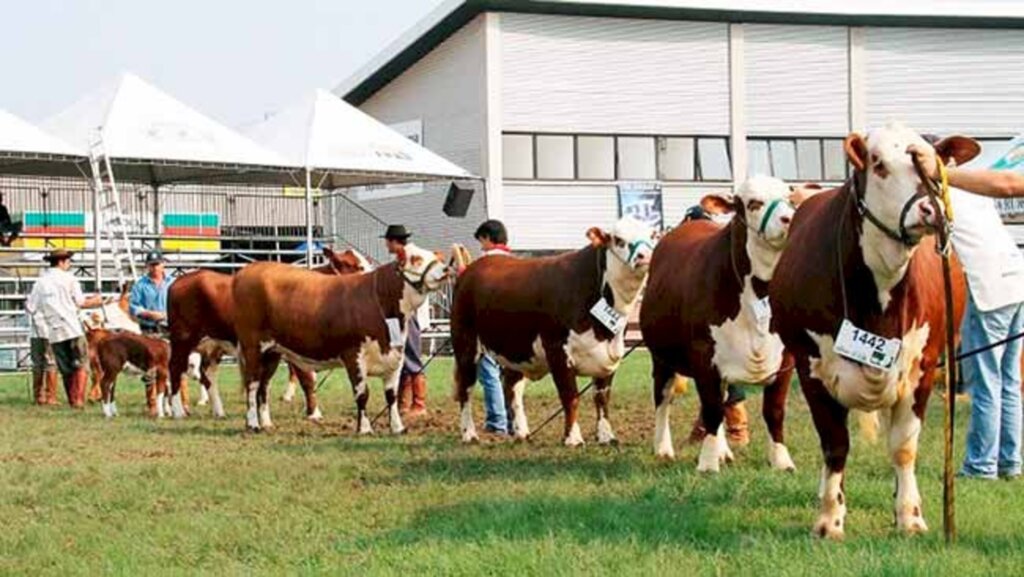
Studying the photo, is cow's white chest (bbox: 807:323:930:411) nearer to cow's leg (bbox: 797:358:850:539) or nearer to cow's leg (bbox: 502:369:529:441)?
cow's leg (bbox: 797:358:850:539)

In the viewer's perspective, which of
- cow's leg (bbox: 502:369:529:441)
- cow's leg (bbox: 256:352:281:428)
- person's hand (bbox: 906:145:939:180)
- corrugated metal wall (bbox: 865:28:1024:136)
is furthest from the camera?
corrugated metal wall (bbox: 865:28:1024:136)

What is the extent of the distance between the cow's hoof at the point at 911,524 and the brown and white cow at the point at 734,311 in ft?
7.66

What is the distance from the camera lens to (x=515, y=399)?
12008 millimetres

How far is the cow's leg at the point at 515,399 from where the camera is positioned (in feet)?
38.6

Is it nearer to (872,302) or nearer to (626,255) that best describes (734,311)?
(626,255)

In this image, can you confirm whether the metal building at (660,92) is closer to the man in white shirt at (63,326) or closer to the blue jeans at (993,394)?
the man in white shirt at (63,326)

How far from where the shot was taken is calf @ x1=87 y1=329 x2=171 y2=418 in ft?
49.2

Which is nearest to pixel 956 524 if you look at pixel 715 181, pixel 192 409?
pixel 192 409

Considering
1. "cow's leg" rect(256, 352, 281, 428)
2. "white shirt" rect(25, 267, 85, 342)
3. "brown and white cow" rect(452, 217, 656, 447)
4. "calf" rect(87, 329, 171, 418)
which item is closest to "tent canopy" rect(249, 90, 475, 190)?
"white shirt" rect(25, 267, 85, 342)

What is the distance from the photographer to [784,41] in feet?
128

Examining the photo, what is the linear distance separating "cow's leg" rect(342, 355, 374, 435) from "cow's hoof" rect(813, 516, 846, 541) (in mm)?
6529

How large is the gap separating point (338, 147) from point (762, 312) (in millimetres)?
17753

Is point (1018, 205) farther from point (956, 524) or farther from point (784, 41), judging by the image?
point (784, 41)

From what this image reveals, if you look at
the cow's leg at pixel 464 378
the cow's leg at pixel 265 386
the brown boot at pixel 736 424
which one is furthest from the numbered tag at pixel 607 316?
the cow's leg at pixel 265 386
